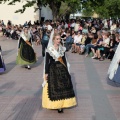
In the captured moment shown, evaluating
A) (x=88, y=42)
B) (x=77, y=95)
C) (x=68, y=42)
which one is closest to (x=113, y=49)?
(x=88, y=42)

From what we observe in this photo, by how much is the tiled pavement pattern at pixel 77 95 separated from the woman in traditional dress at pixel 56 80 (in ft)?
0.87

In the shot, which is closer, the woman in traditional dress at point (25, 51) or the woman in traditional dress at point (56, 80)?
the woman in traditional dress at point (56, 80)

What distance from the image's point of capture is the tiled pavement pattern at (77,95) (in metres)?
6.05

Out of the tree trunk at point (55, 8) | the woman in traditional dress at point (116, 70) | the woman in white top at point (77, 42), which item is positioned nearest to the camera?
the woman in traditional dress at point (116, 70)

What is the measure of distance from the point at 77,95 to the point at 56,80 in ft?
5.31

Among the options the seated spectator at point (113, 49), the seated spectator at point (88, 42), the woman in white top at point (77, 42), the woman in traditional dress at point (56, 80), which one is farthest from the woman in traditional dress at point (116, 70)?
the woman in white top at point (77, 42)

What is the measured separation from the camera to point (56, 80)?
236 inches

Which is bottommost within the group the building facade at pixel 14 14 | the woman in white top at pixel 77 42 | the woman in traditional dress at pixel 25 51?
the building facade at pixel 14 14

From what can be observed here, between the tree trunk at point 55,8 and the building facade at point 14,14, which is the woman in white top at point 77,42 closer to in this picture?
the tree trunk at point 55,8

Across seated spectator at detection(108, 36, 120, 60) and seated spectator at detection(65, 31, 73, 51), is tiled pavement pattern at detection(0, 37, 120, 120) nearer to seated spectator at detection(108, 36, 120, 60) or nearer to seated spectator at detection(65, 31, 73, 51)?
seated spectator at detection(108, 36, 120, 60)

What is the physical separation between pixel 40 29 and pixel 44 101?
51.6 feet

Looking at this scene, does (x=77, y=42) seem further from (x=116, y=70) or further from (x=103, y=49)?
(x=116, y=70)

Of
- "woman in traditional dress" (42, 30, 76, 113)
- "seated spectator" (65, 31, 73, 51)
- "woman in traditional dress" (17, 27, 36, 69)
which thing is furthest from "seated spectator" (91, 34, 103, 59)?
"woman in traditional dress" (42, 30, 76, 113)

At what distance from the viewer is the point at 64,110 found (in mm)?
6328
